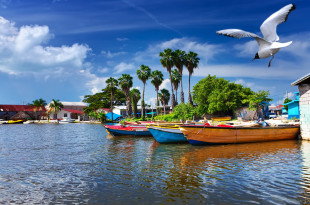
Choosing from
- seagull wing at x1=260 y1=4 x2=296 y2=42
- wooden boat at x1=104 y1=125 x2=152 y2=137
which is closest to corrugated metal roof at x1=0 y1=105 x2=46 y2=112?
wooden boat at x1=104 y1=125 x2=152 y2=137

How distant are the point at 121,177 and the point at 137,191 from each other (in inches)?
73.7

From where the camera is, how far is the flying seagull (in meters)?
9.52

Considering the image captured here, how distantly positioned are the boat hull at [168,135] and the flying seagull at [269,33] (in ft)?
32.5

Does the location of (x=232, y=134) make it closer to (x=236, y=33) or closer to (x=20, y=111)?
(x=236, y=33)

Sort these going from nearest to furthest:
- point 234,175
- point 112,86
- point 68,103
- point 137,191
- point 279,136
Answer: point 137,191 → point 234,175 → point 279,136 → point 112,86 → point 68,103

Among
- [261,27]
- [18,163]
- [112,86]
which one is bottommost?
[18,163]

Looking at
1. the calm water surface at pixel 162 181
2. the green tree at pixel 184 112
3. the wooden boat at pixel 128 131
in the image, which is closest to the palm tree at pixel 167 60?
the green tree at pixel 184 112

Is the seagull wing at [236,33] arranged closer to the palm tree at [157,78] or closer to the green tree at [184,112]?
the green tree at [184,112]

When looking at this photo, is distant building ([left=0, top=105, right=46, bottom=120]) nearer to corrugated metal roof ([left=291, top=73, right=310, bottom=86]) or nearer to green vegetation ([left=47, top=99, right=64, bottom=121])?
green vegetation ([left=47, top=99, right=64, bottom=121])

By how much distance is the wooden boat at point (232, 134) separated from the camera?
1684 centimetres

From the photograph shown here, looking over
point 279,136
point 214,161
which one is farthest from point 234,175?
point 279,136

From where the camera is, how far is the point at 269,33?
10.2 m

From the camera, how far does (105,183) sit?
8172 mm

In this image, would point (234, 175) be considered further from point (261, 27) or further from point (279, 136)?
point (279, 136)
